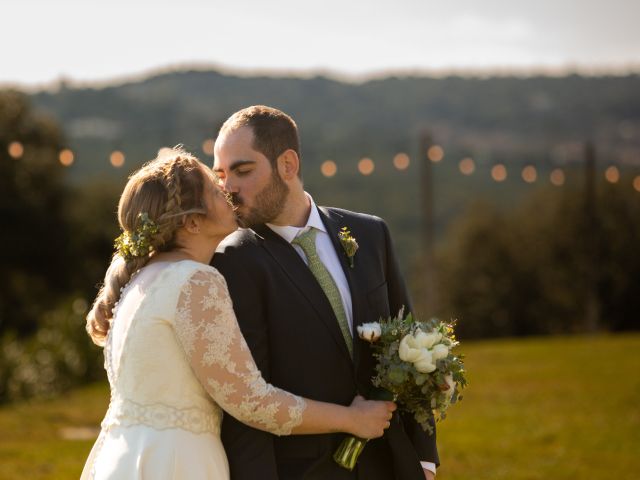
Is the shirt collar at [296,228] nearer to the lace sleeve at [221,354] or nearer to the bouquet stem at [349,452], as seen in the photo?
the lace sleeve at [221,354]

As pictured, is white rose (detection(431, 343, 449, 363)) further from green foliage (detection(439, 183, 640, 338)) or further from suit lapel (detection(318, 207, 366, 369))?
green foliage (detection(439, 183, 640, 338))

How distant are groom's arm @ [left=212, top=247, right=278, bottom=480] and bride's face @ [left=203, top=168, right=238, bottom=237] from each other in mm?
150

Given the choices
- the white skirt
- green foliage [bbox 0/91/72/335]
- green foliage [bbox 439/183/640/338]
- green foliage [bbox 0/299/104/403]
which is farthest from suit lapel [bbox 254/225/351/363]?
green foliage [bbox 439/183/640/338]

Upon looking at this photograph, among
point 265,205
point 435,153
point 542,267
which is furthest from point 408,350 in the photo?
point 542,267

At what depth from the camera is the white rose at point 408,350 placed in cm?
346

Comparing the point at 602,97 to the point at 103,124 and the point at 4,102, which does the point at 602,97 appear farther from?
the point at 4,102

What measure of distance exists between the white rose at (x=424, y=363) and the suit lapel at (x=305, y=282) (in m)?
0.29

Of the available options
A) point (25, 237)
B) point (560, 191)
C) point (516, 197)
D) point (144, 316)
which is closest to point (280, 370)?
→ point (144, 316)

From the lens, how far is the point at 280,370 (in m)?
3.49

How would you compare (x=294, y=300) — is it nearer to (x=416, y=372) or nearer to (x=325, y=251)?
(x=325, y=251)

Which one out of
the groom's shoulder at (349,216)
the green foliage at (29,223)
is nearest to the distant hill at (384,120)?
the green foliage at (29,223)

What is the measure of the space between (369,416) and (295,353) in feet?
1.18

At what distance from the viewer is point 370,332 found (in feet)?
11.6

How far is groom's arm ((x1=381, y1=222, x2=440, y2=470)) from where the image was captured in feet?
12.8
